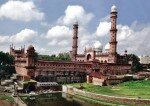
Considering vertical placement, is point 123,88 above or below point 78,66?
below

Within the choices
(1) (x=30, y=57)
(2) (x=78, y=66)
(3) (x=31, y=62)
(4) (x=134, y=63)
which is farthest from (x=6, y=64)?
(4) (x=134, y=63)

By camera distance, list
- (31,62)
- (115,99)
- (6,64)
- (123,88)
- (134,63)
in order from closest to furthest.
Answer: (115,99) → (123,88) → (31,62) → (6,64) → (134,63)

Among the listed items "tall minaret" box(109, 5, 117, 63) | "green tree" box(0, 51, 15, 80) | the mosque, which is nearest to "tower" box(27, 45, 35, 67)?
the mosque

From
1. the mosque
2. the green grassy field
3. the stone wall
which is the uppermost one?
the mosque

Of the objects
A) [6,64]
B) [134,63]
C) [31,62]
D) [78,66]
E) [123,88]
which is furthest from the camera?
[134,63]

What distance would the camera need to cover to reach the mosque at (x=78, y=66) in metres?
55.6

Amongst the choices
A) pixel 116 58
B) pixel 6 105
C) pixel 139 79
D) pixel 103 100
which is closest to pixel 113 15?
pixel 116 58

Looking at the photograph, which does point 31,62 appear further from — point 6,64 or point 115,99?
point 115,99

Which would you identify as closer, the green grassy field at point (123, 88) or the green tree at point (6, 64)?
the green grassy field at point (123, 88)

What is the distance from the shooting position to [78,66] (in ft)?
207

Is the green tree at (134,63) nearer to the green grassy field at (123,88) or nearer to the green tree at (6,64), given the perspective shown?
the green grassy field at (123,88)

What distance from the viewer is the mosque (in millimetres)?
55562

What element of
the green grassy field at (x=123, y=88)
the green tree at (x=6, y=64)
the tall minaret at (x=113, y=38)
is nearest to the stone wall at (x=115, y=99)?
the green grassy field at (x=123, y=88)

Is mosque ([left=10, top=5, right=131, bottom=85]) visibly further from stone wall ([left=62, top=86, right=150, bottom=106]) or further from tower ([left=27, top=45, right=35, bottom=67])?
stone wall ([left=62, top=86, right=150, bottom=106])
